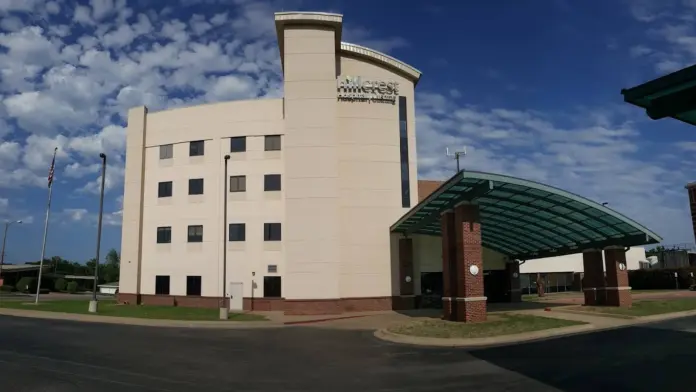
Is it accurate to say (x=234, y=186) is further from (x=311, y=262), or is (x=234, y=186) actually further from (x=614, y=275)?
(x=614, y=275)

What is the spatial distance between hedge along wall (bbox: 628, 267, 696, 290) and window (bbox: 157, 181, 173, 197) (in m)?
54.8

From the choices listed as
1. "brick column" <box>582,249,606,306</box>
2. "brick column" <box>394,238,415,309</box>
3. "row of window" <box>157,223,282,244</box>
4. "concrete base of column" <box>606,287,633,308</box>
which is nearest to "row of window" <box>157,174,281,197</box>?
"row of window" <box>157,223,282,244</box>

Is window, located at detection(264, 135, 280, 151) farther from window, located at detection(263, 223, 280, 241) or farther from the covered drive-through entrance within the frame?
the covered drive-through entrance

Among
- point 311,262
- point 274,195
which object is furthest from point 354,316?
point 274,195

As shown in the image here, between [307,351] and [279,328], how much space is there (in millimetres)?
9994

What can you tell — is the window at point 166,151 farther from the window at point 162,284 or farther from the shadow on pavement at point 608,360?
the shadow on pavement at point 608,360

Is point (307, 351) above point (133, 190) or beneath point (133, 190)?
beneath

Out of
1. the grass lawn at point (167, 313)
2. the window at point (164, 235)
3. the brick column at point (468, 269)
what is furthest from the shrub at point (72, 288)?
the brick column at point (468, 269)

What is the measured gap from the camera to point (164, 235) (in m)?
43.5

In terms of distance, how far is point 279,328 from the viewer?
28.3 metres

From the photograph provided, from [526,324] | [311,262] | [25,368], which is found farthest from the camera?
[311,262]

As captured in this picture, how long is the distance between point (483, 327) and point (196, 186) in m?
27.5

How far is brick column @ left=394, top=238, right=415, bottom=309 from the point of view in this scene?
39.2 meters

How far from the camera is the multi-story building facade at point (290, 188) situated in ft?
124
